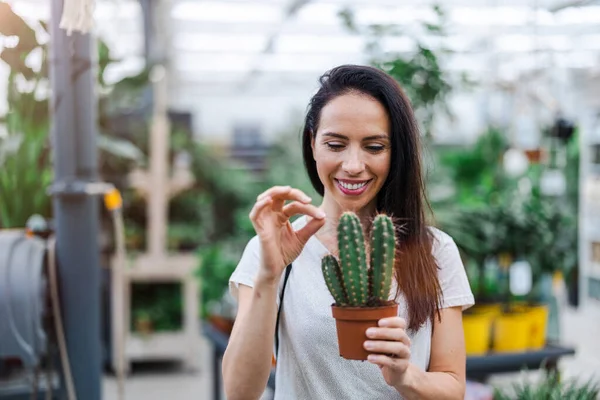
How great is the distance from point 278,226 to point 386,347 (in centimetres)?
26

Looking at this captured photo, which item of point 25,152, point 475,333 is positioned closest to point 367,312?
point 475,333

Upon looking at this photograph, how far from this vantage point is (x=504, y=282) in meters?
3.29

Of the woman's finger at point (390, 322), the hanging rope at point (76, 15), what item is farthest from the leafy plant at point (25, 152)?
the woman's finger at point (390, 322)

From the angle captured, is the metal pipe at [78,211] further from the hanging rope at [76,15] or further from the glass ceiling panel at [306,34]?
the glass ceiling panel at [306,34]

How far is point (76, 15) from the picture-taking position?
1.79m

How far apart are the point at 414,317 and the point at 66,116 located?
1338mm

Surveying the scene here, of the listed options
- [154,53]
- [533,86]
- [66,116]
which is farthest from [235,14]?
[66,116]

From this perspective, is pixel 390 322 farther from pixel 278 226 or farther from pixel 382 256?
pixel 278 226

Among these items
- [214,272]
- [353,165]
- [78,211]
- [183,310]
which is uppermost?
[353,165]

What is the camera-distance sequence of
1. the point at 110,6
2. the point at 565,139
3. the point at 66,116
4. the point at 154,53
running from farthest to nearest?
the point at 565,139, the point at 154,53, the point at 110,6, the point at 66,116

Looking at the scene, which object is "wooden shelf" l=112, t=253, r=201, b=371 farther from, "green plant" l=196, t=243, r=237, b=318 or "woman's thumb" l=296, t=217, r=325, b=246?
"woman's thumb" l=296, t=217, r=325, b=246

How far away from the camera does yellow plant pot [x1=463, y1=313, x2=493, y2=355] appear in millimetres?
A: 2939

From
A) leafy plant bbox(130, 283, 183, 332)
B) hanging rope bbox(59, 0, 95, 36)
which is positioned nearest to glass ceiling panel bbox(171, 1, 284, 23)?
leafy plant bbox(130, 283, 183, 332)

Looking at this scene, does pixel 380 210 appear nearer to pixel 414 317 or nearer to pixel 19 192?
pixel 414 317
